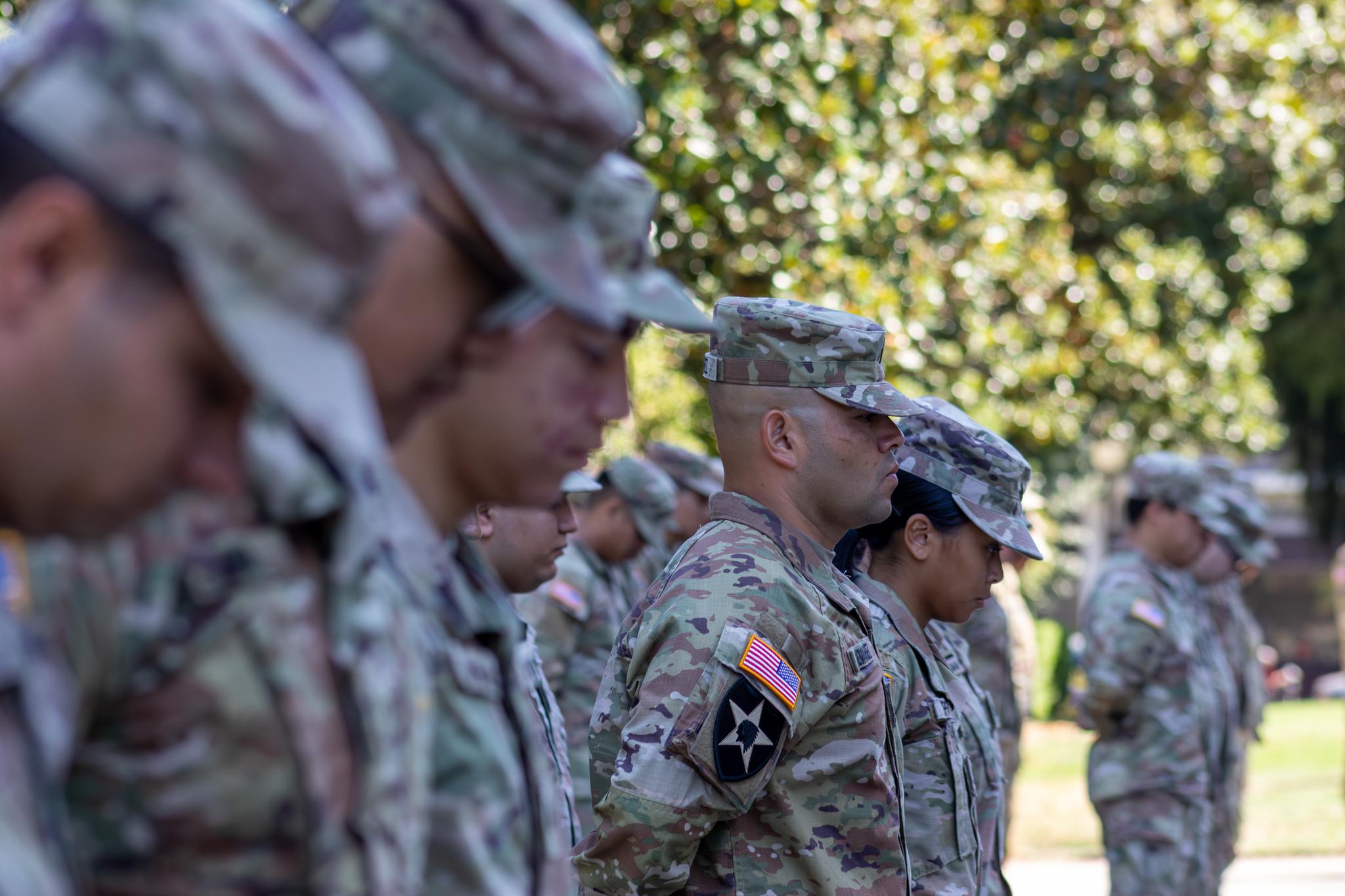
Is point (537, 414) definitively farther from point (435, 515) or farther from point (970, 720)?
point (970, 720)

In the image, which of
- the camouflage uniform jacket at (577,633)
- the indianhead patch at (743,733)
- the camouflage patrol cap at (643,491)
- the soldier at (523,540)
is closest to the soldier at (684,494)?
the camouflage patrol cap at (643,491)

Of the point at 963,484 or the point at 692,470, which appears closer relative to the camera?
the point at 963,484

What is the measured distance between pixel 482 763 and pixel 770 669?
1.56m

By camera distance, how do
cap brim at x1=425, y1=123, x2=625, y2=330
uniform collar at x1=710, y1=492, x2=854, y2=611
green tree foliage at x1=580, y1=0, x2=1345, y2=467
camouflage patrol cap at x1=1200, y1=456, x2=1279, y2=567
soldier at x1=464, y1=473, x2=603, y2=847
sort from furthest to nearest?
green tree foliage at x1=580, y1=0, x2=1345, y2=467, camouflage patrol cap at x1=1200, y1=456, x2=1279, y2=567, soldier at x1=464, y1=473, x2=603, y2=847, uniform collar at x1=710, y1=492, x2=854, y2=611, cap brim at x1=425, y1=123, x2=625, y2=330

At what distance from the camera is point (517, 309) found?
1.67 meters

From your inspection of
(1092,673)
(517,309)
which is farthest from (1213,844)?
(517,309)

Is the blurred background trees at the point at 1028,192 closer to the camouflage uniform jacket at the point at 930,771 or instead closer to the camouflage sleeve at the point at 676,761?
the camouflage uniform jacket at the point at 930,771

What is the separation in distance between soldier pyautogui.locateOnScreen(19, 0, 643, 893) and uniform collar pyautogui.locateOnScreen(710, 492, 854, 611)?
1872 mm

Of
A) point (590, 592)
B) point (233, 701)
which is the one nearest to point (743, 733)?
point (233, 701)

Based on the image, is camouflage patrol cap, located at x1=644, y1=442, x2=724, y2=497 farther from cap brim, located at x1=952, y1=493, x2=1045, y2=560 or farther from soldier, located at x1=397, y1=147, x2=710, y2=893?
soldier, located at x1=397, y1=147, x2=710, y2=893

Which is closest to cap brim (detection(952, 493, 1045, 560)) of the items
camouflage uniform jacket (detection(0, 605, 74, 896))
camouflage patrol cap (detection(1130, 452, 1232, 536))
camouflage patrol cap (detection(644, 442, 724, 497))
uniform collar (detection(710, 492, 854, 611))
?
uniform collar (detection(710, 492, 854, 611))

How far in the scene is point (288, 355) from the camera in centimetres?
128

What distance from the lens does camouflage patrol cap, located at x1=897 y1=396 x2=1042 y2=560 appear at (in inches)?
174

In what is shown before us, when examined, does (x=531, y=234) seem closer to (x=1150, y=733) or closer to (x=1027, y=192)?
(x=1150, y=733)
